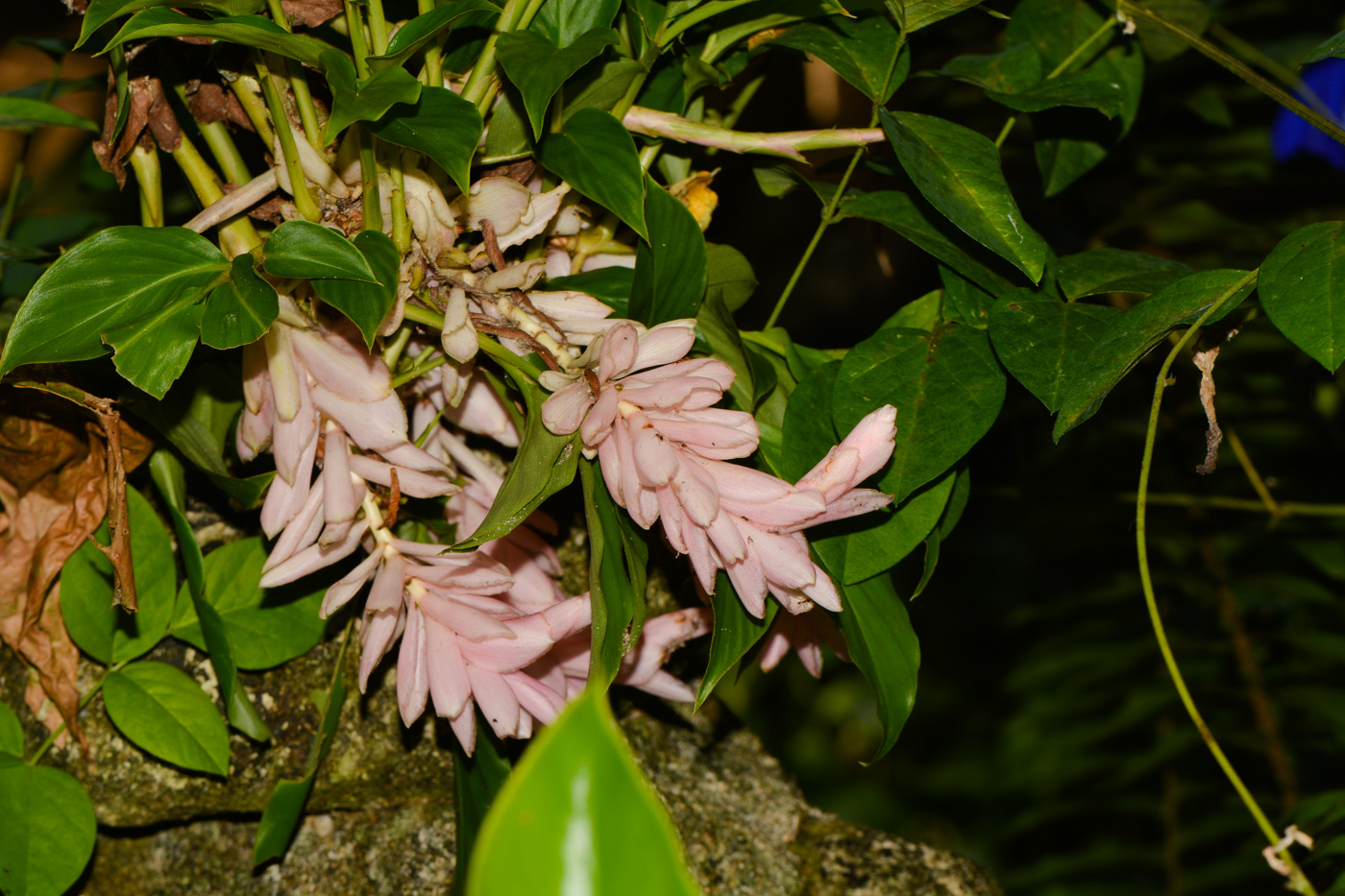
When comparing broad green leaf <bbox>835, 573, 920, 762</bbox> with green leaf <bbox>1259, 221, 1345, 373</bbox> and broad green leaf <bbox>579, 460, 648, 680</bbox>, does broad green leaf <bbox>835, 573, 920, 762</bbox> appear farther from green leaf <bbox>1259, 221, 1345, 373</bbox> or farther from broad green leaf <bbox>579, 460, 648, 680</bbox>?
green leaf <bbox>1259, 221, 1345, 373</bbox>

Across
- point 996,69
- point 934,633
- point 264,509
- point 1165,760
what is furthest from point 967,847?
point 264,509

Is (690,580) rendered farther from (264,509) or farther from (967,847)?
(967,847)

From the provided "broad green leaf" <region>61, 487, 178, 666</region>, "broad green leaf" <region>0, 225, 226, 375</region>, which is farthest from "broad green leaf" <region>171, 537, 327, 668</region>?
"broad green leaf" <region>0, 225, 226, 375</region>

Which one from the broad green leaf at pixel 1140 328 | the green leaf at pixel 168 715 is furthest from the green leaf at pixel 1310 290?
the green leaf at pixel 168 715

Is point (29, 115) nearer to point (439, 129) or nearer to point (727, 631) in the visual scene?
point (439, 129)

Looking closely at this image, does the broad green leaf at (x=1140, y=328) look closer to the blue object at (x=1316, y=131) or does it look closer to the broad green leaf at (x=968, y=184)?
the broad green leaf at (x=968, y=184)

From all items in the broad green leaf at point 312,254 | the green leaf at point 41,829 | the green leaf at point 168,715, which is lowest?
the green leaf at point 41,829
